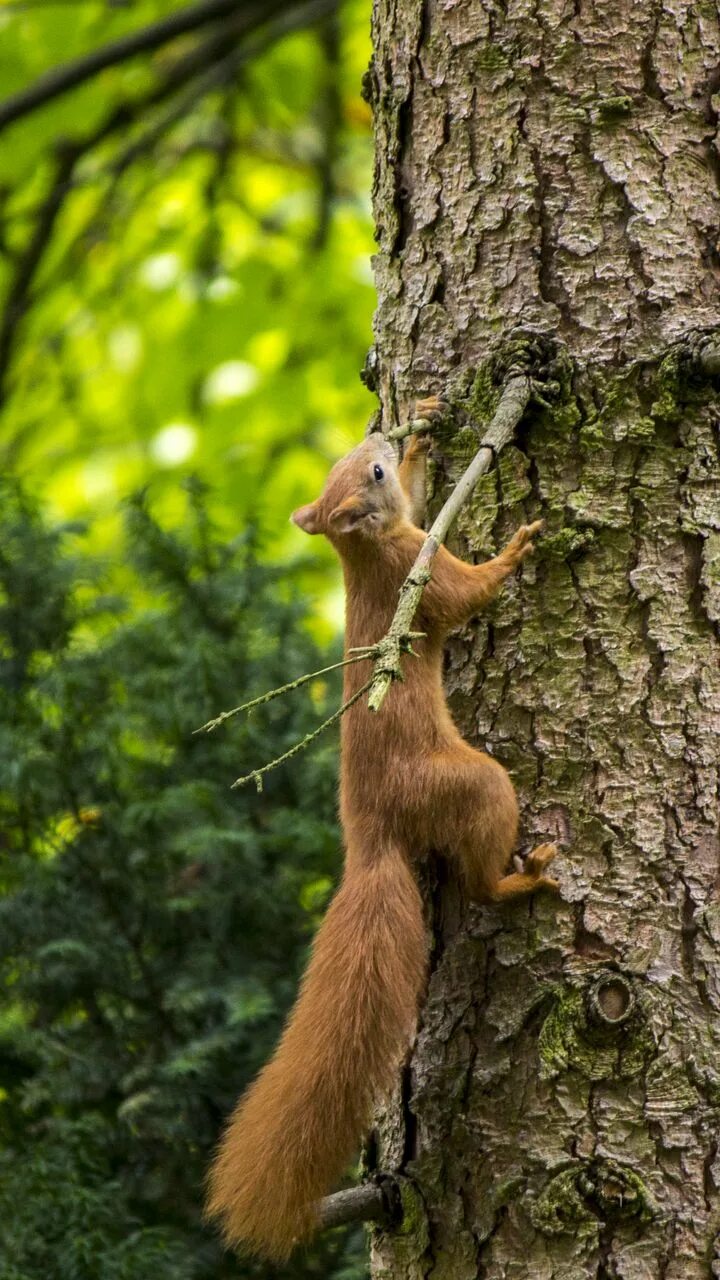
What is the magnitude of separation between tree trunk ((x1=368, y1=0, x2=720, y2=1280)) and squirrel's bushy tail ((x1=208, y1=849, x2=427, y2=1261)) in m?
0.14

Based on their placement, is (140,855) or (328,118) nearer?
(140,855)

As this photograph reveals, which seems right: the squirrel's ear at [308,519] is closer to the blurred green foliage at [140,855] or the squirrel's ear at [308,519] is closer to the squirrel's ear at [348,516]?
the squirrel's ear at [348,516]

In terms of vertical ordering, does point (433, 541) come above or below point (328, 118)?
below

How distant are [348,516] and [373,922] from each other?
73 cm

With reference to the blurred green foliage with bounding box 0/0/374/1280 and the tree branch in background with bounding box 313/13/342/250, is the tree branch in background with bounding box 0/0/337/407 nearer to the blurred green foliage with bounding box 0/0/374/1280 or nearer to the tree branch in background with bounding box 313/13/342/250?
the blurred green foliage with bounding box 0/0/374/1280

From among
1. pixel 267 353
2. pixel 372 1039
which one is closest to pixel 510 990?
pixel 372 1039

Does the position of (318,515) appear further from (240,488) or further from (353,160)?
(353,160)

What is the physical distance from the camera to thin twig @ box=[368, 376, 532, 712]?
129 centimetres

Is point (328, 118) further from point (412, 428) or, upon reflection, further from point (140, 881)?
point (412, 428)

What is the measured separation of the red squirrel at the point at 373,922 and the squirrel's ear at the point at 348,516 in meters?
0.36

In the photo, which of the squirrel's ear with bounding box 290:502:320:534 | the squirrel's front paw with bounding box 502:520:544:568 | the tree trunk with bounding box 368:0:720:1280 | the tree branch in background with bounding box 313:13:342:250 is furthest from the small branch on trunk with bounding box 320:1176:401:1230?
the tree branch in background with bounding box 313:13:342:250

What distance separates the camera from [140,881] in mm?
2719

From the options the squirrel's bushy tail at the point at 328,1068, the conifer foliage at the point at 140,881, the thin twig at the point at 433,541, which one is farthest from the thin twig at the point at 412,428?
the conifer foliage at the point at 140,881

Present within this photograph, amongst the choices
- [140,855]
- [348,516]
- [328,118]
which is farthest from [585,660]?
[328,118]
